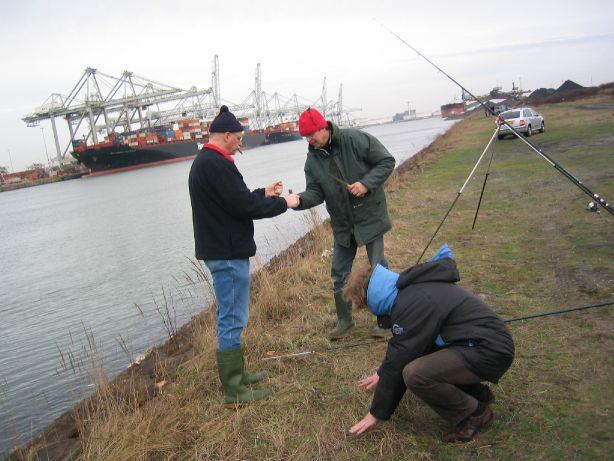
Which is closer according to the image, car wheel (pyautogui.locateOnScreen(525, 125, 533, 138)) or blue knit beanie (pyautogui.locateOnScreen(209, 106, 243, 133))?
blue knit beanie (pyautogui.locateOnScreen(209, 106, 243, 133))

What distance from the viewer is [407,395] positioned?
3326 mm

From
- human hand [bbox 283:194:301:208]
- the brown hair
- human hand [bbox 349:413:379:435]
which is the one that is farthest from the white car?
human hand [bbox 349:413:379:435]

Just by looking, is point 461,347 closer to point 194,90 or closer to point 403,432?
point 403,432

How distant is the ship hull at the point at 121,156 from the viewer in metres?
62.6

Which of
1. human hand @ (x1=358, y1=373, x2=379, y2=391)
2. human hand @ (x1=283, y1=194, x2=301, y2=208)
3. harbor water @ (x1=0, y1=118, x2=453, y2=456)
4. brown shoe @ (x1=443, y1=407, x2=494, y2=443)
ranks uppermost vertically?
human hand @ (x1=283, y1=194, x2=301, y2=208)

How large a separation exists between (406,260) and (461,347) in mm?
3721

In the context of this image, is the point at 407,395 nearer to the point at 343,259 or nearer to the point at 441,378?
the point at 441,378

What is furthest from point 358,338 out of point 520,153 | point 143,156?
point 143,156

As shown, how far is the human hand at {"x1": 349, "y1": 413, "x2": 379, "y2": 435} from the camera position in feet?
9.24

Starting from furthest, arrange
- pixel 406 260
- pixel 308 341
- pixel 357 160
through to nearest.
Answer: pixel 406 260
pixel 308 341
pixel 357 160

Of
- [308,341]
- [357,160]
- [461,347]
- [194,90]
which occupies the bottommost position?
[308,341]

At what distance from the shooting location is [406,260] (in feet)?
20.7

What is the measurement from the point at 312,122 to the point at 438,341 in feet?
6.54

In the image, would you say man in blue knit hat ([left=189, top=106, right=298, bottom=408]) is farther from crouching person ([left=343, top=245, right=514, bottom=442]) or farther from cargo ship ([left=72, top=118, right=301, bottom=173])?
cargo ship ([left=72, top=118, right=301, bottom=173])
